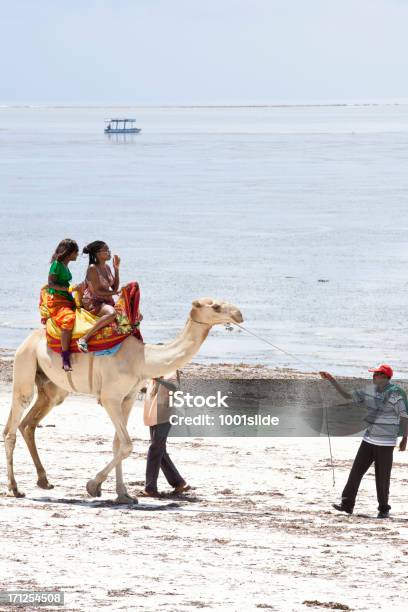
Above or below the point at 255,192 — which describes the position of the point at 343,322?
below

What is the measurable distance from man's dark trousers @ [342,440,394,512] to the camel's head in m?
1.69

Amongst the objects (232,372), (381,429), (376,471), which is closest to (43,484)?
(376,471)

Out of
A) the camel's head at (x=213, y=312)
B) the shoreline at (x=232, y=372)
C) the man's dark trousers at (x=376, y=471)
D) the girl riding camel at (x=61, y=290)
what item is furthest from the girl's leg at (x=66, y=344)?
the shoreline at (x=232, y=372)

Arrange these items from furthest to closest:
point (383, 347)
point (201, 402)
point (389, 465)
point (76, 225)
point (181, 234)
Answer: point (76, 225)
point (181, 234)
point (383, 347)
point (201, 402)
point (389, 465)

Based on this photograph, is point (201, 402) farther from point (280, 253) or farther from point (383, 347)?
point (280, 253)

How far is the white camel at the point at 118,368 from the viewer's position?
465 inches

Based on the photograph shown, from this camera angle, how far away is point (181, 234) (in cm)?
5022

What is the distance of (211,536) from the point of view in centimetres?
1071

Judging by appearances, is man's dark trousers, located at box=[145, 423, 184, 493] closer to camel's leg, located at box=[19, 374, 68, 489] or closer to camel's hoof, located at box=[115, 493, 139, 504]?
camel's hoof, located at box=[115, 493, 139, 504]

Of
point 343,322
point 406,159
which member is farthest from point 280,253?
point 406,159

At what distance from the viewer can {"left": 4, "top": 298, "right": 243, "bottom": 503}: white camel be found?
465 inches

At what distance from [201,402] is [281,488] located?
638 centimetres

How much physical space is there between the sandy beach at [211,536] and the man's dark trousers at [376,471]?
7.3 inches

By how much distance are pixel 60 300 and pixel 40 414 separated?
1373 mm
